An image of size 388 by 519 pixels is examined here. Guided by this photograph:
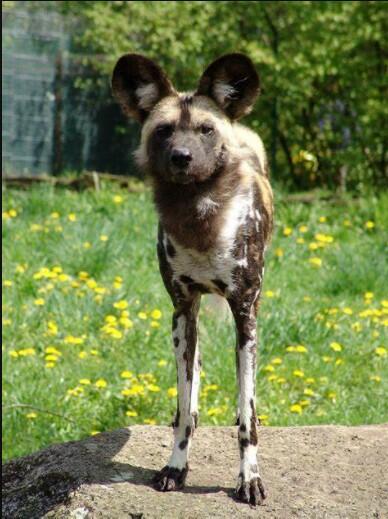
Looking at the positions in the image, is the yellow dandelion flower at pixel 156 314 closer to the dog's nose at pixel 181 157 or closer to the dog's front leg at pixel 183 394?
the dog's front leg at pixel 183 394

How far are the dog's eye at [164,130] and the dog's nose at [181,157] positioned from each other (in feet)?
0.45

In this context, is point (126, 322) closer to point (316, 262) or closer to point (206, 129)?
point (316, 262)

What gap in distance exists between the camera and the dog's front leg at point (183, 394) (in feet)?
11.8

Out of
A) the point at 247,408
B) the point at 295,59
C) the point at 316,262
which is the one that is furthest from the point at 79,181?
the point at 247,408

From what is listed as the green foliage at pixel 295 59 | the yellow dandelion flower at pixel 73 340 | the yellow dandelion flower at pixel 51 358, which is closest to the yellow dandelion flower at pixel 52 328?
the yellow dandelion flower at pixel 73 340

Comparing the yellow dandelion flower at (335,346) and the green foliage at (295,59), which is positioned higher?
the green foliage at (295,59)

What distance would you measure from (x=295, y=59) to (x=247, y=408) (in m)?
6.83

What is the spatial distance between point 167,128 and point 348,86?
23.1 feet

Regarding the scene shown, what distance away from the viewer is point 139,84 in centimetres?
357

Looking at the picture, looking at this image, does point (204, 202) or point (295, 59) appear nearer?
point (204, 202)

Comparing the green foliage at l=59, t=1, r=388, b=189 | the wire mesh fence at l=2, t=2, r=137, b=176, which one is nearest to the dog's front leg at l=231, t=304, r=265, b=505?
the green foliage at l=59, t=1, r=388, b=189

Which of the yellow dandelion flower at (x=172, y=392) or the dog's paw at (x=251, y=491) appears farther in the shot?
the yellow dandelion flower at (x=172, y=392)

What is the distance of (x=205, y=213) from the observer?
345 cm

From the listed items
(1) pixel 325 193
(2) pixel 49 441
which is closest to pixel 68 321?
(2) pixel 49 441
